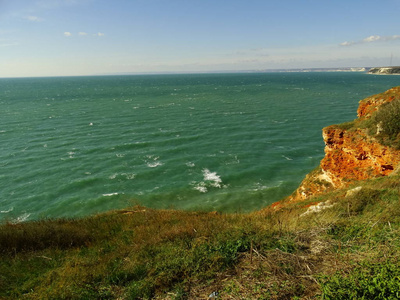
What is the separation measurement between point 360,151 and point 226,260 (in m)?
17.2

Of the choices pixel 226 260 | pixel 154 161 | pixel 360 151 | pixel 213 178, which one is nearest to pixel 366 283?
pixel 226 260

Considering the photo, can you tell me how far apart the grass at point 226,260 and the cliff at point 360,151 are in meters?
8.07

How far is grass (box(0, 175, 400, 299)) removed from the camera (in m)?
5.79

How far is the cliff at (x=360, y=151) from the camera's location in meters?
17.1

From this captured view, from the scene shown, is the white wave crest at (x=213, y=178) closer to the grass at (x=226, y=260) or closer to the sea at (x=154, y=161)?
the sea at (x=154, y=161)

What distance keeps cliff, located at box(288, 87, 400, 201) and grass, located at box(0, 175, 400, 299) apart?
807 centimetres

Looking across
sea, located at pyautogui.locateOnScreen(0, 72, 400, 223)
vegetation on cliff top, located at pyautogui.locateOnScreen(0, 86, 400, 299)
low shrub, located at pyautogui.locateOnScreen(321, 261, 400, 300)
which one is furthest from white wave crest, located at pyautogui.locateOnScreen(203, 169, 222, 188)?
low shrub, located at pyautogui.locateOnScreen(321, 261, 400, 300)

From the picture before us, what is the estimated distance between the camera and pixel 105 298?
6355mm

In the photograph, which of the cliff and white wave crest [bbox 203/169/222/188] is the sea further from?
the cliff

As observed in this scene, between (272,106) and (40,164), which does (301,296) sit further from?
(272,106)

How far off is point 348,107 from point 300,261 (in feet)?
234

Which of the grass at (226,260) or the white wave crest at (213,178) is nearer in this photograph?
the grass at (226,260)

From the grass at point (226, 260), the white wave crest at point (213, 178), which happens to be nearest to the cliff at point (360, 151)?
the grass at point (226, 260)

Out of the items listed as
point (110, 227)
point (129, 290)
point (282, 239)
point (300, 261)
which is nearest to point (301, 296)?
point (300, 261)
